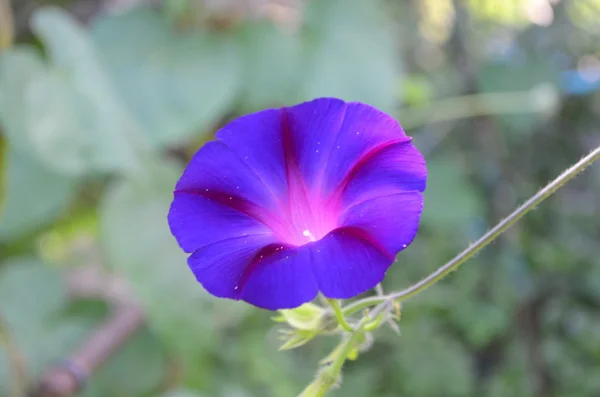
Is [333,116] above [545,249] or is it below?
above

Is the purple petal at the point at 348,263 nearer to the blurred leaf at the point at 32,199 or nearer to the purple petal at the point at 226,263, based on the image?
the purple petal at the point at 226,263

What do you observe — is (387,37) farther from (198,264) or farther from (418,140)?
(198,264)

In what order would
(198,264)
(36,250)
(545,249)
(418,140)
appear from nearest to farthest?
(198,264) → (36,250) → (545,249) → (418,140)

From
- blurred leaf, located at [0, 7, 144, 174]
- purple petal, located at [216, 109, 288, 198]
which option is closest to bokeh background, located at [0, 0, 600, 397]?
blurred leaf, located at [0, 7, 144, 174]

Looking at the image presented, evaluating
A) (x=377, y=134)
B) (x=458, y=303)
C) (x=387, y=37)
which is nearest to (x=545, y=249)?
(x=458, y=303)

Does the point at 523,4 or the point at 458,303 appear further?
the point at 523,4

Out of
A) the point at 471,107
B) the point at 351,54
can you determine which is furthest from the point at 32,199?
the point at 471,107

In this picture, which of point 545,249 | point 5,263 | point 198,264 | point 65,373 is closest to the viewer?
point 198,264

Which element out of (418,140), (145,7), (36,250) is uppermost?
(145,7)
